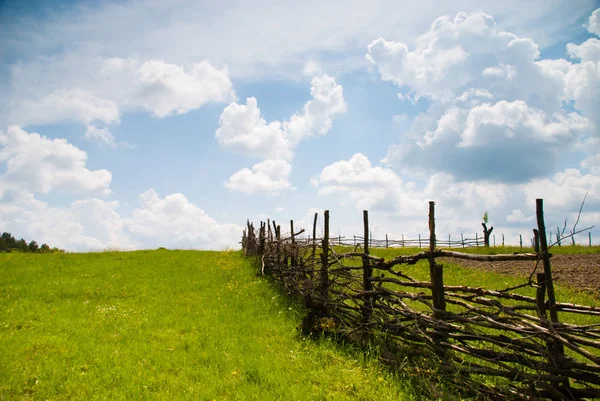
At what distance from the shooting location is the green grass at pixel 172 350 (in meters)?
5.48

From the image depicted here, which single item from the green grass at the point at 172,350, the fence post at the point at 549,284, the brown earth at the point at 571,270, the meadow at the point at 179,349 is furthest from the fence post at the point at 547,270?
the brown earth at the point at 571,270

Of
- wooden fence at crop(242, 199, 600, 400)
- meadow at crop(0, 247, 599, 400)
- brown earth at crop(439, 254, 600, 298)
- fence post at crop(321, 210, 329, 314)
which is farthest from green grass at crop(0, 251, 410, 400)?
brown earth at crop(439, 254, 600, 298)

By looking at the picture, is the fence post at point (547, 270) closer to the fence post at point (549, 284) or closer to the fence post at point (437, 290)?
the fence post at point (549, 284)

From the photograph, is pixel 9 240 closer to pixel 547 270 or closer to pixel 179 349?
pixel 179 349

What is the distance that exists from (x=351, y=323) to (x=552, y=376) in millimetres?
3441

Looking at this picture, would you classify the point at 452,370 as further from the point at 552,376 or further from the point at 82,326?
the point at 82,326

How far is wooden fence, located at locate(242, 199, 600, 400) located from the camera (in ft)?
14.8

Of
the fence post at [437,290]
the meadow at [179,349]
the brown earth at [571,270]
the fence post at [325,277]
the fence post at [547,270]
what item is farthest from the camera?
the brown earth at [571,270]

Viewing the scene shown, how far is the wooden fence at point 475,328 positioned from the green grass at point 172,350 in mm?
680

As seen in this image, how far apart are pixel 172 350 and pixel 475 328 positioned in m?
5.42

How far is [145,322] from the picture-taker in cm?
938

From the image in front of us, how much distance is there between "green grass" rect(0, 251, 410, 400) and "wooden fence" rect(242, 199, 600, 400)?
68 centimetres

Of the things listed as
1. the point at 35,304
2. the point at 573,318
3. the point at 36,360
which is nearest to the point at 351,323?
the point at 36,360

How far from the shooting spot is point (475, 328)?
234 inches
